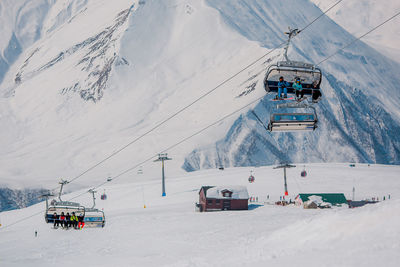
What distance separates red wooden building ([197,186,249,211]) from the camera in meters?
Answer: 53.7

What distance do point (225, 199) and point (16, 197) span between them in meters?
80.0

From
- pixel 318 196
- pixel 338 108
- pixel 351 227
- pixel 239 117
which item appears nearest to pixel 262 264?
pixel 351 227

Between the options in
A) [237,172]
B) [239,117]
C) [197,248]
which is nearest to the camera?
[197,248]

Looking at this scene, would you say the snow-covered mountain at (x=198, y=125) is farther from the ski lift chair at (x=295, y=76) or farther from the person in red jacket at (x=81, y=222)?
the ski lift chair at (x=295, y=76)

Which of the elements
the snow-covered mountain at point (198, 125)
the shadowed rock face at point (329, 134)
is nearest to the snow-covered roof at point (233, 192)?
the snow-covered mountain at point (198, 125)

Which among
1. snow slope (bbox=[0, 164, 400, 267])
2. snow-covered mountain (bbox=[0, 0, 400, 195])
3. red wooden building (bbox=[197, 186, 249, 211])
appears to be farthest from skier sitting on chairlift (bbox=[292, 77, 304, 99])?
snow-covered mountain (bbox=[0, 0, 400, 195])

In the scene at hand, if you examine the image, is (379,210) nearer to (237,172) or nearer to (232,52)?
(237,172)

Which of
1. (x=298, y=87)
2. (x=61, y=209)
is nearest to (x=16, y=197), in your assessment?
(x=61, y=209)

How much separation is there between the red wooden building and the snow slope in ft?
6.00

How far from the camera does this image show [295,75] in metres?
21.5

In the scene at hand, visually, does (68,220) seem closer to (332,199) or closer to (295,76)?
(295,76)

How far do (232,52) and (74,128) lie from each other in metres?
75.1

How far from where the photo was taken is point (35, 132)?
182250 mm

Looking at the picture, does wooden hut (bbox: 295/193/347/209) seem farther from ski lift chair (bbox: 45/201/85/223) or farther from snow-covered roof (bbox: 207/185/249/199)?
ski lift chair (bbox: 45/201/85/223)
